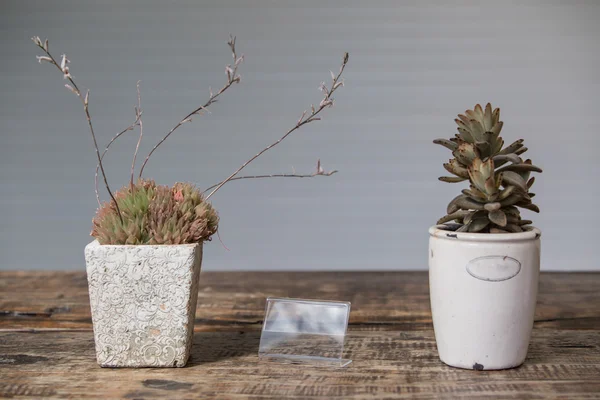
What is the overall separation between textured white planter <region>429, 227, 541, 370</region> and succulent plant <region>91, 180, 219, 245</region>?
351 millimetres

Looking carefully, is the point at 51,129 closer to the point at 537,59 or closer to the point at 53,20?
the point at 53,20

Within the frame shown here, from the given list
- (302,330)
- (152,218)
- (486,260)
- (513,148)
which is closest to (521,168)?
(513,148)

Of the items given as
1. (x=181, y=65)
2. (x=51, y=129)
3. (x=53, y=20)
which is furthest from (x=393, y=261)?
(x=53, y=20)

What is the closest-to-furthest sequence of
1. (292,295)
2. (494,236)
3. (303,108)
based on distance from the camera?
(494,236) → (292,295) → (303,108)

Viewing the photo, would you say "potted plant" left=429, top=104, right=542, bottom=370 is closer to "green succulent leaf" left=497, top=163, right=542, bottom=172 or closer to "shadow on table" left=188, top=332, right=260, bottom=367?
"green succulent leaf" left=497, top=163, right=542, bottom=172

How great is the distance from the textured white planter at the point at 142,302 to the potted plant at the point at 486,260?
36 centimetres

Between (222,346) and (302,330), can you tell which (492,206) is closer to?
(302,330)

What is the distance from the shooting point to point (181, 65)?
2639 millimetres

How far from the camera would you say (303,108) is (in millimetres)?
2625

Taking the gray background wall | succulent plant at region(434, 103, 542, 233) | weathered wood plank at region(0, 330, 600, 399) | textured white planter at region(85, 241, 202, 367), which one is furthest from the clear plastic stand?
the gray background wall

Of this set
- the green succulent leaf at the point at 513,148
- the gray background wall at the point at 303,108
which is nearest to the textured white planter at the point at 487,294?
the green succulent leaf at the point at 513,148

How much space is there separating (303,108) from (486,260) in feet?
5.96

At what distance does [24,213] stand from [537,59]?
218 cm

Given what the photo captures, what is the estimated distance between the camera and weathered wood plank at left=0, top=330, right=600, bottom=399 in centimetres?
82
